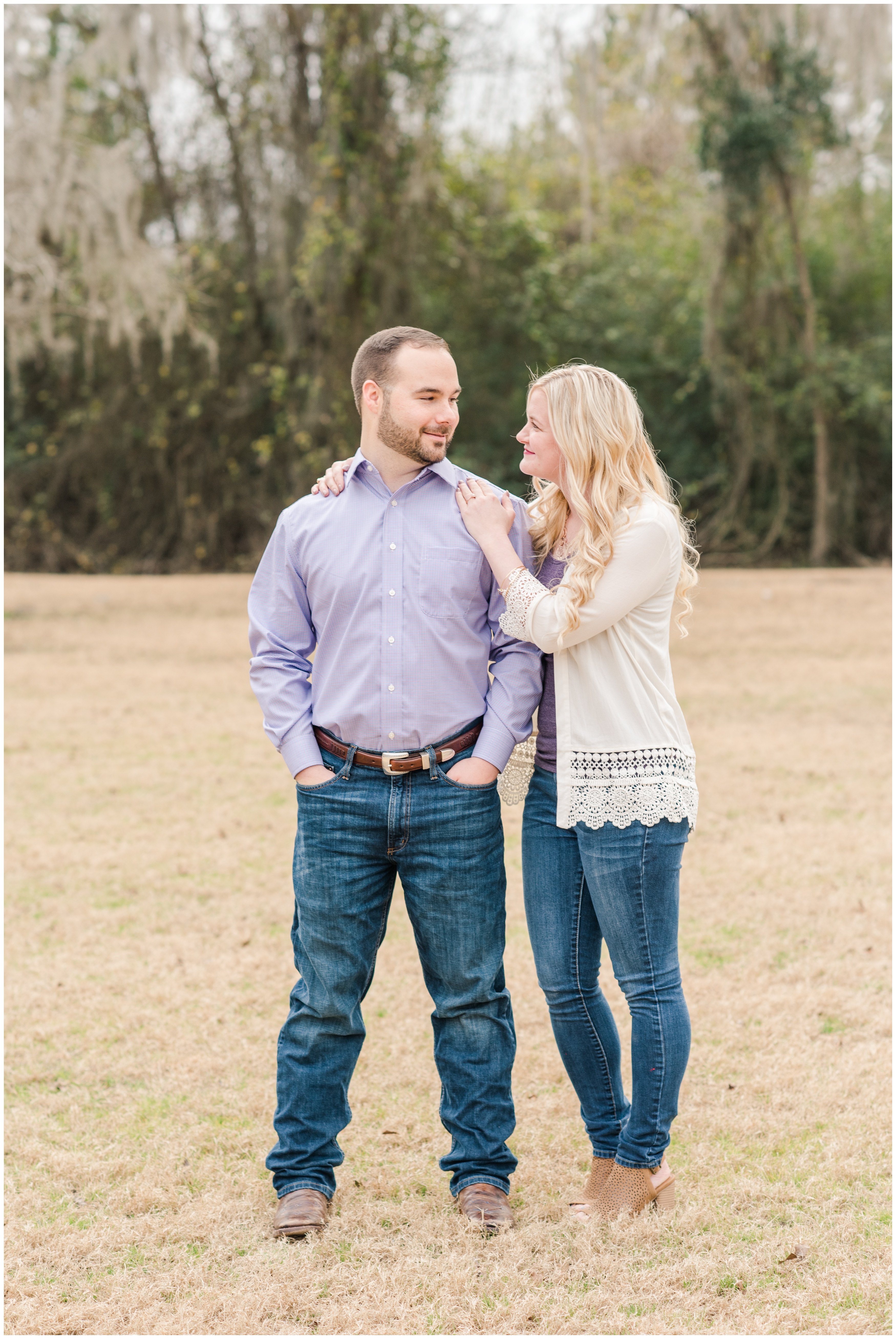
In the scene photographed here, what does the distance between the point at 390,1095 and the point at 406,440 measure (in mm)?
1720

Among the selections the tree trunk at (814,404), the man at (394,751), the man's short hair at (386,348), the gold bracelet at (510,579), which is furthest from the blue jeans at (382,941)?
the tree trunk at (814,404)

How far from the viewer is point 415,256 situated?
643 inches

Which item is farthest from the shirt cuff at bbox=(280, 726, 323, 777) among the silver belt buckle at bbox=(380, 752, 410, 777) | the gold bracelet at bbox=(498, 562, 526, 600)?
the gold bracelet at bbox=(498, 562, 526, 600)

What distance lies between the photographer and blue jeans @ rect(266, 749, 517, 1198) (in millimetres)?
2533

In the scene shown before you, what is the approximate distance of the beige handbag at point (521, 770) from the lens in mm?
2629

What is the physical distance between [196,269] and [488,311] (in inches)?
183

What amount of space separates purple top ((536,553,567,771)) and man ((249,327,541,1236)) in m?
0.04

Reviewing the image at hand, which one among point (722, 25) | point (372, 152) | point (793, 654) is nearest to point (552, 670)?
point (793, 654)

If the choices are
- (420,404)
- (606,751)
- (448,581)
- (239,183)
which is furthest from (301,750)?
(239,183)

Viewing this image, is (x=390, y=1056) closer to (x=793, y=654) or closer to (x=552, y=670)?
(x=552, y=670)

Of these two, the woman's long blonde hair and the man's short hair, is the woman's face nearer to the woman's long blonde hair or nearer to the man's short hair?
the woman's long blonde hair

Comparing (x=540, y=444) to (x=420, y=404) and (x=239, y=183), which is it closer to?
(x=420, y=404)

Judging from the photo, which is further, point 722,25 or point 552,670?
point 722,25

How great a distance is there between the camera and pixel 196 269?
18.4m
